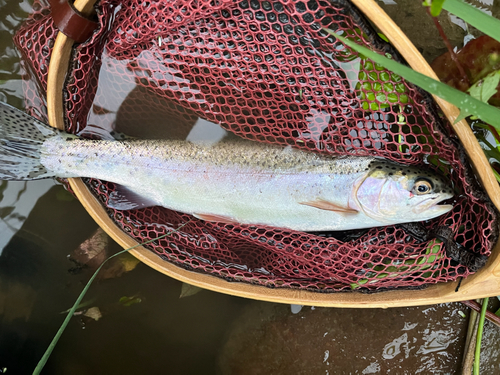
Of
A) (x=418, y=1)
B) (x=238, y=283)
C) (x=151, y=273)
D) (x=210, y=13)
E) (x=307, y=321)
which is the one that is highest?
(x=418, y=1)

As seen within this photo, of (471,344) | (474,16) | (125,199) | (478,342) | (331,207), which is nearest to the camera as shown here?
(474,16)

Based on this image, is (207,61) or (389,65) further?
(207,61)

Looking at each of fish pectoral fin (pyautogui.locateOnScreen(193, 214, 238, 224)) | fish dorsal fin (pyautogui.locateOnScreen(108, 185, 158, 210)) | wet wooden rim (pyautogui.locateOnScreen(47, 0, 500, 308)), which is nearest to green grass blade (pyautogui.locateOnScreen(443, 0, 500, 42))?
wet wooden rim (pyautogui.locateOnScreen(47, 0, 500, 308))

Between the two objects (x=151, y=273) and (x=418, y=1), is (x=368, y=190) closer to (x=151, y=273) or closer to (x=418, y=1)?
(x=418, y=1)

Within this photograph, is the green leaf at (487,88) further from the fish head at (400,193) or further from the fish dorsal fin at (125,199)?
the fish dorsal fin at (125,199)

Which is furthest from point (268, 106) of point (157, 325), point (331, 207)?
point (157, 325)

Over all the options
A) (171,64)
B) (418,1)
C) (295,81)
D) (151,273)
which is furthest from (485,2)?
(151,273)

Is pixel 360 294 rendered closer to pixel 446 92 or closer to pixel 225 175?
pixel 225 175

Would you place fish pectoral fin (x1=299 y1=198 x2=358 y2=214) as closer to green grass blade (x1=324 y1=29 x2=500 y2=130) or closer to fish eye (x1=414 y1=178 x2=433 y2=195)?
fish eye (x1=414 y1=178 x2=433 y2=195)
